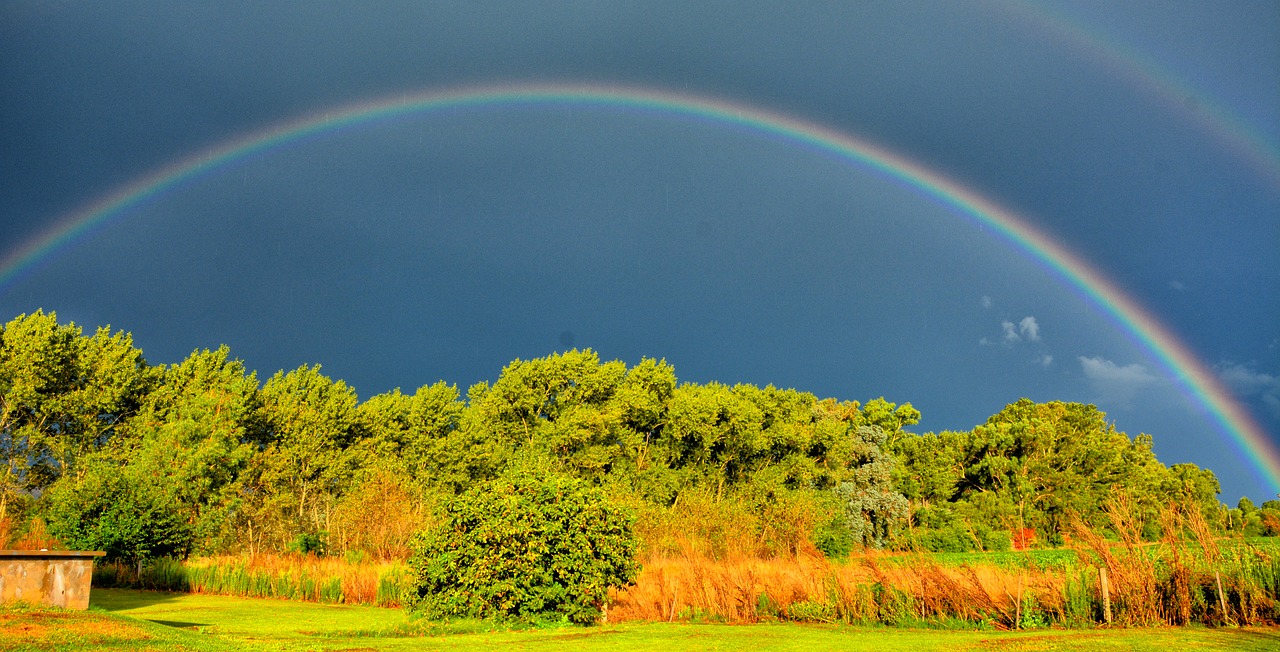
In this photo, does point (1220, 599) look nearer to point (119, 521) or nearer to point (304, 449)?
point (119, 521)

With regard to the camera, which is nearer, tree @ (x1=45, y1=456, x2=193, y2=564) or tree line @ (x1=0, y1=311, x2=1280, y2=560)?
tree @ (x1=45, y1=456, x2=193, y2=564)

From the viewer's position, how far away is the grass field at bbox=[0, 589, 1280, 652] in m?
10.1

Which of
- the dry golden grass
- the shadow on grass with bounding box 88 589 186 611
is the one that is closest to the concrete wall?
the shadow on grass with bounding box 88 589 186 611

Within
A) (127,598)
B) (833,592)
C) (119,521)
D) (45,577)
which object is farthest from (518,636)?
(119,521)

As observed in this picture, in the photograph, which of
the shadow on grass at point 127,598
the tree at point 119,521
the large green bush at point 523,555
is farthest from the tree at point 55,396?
the large green bush at point 523,555

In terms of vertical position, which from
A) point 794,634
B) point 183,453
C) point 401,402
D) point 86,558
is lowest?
point 794,634

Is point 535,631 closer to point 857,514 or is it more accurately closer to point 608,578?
point 608,578

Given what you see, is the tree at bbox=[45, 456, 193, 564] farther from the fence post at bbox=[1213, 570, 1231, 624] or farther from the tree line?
the fence post at bbox=[1213, 570, 1231, 624]

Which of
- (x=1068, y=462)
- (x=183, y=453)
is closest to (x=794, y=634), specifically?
(x=183, y=453)

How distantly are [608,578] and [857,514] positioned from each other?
4111 centimetres

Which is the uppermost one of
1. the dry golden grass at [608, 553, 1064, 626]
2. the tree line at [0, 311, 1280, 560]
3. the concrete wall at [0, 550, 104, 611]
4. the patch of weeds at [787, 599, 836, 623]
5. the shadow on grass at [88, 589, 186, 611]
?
the tree line at [0, 311, 1280, 560]

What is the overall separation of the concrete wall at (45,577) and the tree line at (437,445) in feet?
83.5

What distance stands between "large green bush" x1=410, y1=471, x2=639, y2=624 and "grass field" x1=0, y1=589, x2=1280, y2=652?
0.54 meters

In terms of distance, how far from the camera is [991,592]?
15.3 meters
